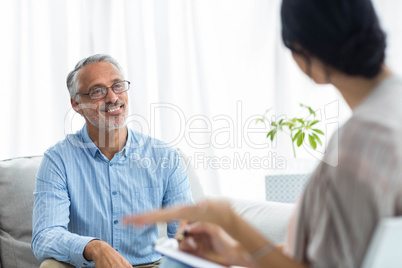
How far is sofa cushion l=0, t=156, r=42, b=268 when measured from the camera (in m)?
Answer: 2.21

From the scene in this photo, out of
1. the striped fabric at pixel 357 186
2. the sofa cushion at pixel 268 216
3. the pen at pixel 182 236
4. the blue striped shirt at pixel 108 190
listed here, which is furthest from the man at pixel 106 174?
the striped fabric at pixel 357 186

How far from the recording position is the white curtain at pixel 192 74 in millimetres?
3115

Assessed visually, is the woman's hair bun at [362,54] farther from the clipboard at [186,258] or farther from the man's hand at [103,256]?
the man's hand at [103,256]

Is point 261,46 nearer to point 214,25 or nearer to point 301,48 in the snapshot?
point 214,25

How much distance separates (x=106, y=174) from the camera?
2139 millimetres

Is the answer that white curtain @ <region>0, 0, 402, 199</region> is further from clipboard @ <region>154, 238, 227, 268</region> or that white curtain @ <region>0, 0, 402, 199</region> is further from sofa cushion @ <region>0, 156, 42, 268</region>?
clipboard @ <region>154, 238, 227, 268</region>

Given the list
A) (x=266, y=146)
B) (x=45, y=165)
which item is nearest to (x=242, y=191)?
(x=266, y=146)

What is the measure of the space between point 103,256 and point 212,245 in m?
0.81

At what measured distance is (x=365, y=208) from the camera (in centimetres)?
84

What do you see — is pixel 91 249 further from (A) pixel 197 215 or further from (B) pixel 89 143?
(A) pixel 197 215

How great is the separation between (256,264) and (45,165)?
4.40 feet

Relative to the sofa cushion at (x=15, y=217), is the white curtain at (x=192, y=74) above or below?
above

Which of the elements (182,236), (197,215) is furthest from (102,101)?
(197,215)

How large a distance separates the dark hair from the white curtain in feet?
7.62
